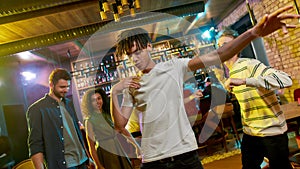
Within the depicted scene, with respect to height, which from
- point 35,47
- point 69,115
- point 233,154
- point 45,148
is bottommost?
point 233,154

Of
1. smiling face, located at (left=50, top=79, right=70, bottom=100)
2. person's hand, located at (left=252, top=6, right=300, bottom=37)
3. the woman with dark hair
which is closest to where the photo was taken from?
person's hand, located at (left=252, top=6, right=300, bottom=37)

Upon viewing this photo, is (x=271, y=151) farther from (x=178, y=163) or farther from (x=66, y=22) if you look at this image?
(x=66, y=22)

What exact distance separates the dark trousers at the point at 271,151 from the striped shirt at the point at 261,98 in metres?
0.05

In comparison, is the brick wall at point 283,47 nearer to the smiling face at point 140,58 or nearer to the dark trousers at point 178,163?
the smiling face at point 140,58

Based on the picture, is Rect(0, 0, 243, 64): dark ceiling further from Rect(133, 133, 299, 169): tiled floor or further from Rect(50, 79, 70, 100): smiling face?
Rect(133, 133, 299, 169): tiled floor

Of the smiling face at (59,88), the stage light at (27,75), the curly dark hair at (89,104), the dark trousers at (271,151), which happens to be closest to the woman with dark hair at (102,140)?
the curly dark hair at (89,104)

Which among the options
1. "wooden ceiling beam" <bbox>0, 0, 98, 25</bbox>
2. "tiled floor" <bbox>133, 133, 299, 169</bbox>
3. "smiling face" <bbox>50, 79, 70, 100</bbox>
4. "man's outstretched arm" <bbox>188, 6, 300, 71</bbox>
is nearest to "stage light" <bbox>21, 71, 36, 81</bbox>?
"wooden ceiling beam" <bbox>0, 0, 98, 25</bbox>

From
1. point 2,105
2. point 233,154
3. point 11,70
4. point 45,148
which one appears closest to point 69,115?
point 45,148

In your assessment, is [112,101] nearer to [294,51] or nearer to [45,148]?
[45,148]

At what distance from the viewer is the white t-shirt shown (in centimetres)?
121

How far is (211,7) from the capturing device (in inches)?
220

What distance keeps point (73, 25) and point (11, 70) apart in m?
2.57

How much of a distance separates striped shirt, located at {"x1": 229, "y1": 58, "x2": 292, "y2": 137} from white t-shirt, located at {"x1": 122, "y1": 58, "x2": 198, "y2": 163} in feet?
2.18

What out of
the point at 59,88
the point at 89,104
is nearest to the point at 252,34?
the point at 59,88
